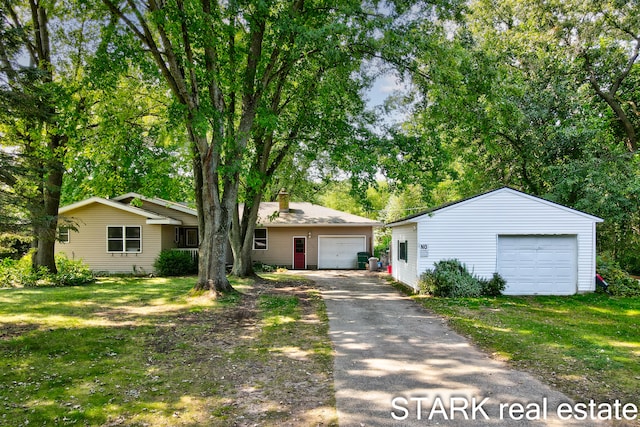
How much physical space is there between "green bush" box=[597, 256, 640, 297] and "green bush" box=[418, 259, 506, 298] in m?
3.72

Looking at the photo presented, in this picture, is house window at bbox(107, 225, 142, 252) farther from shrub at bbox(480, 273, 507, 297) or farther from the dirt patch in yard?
shrub at bbox(480, 273, 507, 297)

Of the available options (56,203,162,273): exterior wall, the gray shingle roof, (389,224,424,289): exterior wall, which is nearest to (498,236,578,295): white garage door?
(389,224,424,289): exterior wall

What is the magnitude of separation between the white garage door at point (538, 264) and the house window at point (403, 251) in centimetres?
326

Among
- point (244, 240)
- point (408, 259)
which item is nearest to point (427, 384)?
point (408, 259)

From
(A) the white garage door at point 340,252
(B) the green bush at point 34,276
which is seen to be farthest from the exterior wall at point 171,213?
(A) the white garage door at point 340,252

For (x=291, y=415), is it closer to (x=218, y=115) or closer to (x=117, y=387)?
(x=117, y=387)

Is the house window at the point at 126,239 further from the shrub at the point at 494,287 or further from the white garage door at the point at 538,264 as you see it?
the white garage door at the point at 538,264

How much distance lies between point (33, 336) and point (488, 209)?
1227cm

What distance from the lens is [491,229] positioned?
42.0ft

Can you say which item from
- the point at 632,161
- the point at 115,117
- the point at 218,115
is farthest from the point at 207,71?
the point at 632,161

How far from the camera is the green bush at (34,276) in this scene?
47.5ft

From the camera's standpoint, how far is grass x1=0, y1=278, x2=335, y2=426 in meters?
4.16

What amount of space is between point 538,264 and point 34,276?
58.4 ft

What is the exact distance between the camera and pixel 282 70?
39.9ft
